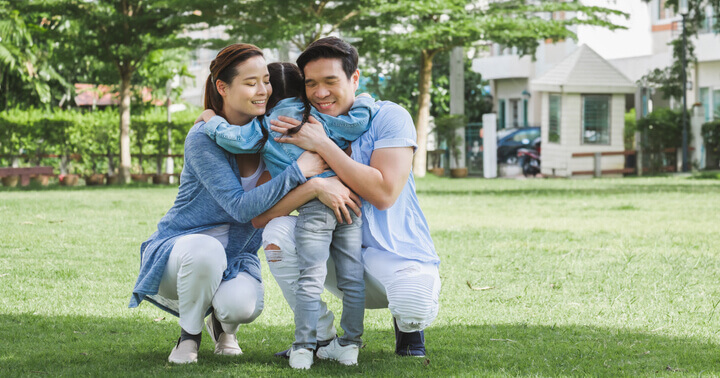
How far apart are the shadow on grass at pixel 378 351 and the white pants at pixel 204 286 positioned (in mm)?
212

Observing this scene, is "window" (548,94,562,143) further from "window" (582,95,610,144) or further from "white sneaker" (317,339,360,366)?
"white sneaker" (317,339,360,366)

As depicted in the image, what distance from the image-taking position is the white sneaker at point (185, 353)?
3.83m

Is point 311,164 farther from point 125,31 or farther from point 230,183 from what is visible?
point 125,31

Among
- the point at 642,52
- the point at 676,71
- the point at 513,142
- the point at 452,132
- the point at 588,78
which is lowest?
the point at 513,142

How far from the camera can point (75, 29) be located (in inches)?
896

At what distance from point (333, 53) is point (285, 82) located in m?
0.31

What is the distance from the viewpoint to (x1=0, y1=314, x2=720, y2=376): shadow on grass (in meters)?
3.75

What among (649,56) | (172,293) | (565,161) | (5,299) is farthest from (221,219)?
(649,56)

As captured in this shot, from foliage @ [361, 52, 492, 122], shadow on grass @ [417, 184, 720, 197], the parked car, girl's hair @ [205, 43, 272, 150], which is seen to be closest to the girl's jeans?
girl's hair @ [205, 43, 272, 150]

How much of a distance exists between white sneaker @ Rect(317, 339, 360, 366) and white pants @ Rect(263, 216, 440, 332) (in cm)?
22

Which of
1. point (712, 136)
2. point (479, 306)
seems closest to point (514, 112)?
point (712, 136)

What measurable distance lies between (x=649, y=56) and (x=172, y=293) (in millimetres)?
32182

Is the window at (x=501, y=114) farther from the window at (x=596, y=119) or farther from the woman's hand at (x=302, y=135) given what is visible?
→ the woman's hand at (x=302, y=135)

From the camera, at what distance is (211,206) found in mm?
3859
